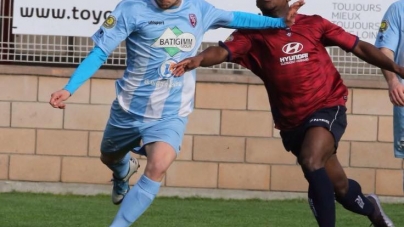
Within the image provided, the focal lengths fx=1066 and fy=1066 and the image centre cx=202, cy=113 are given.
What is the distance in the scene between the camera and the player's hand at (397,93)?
771 centimetres

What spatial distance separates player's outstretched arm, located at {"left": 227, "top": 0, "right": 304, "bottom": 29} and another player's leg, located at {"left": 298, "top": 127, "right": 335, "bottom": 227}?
85 cm

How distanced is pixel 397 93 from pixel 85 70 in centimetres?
229

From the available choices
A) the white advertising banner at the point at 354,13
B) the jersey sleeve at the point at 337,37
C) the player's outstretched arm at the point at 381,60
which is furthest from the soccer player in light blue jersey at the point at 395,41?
the white advertising banner at the point at 354,13

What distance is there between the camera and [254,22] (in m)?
7.60

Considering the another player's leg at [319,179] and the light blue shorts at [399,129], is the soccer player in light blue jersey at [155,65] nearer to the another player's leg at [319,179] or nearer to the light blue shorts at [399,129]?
the another player's leg at [319,179]

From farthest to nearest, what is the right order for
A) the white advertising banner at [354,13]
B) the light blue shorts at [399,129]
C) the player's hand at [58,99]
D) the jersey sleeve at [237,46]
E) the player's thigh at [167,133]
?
1. the white advertising banner at [354,13]
2. the light blue shorts at [399,129]
3. the jersey sleeve at [237,46]
4. the player's thigh at [167,133]
5. the player's hand at [58,99]

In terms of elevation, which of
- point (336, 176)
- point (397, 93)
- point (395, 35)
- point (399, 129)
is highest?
point (395, 35)

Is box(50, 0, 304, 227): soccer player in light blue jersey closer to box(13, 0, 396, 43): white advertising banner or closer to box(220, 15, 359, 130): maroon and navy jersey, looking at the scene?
box(220, 15, 359, 130): maroon and navy jersey

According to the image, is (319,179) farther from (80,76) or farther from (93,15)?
(93,15)

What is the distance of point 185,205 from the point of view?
431 inches

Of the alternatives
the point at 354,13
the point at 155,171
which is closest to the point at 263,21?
the point at 155,171

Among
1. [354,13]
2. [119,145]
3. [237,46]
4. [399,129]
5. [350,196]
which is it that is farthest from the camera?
[354,13]

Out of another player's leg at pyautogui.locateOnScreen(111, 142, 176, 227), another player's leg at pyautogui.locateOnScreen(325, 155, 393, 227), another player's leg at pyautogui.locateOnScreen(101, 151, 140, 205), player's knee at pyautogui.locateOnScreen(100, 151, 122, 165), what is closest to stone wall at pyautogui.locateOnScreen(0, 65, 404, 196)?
another player's leg at pyautogui.locateOnScreen(101, 151, 140, 205)

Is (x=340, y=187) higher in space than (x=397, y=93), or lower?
lower
